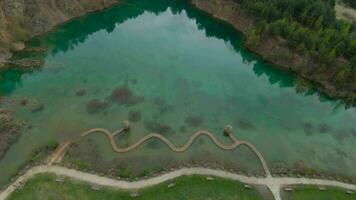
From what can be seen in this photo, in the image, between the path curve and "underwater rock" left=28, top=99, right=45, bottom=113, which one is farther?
"underwater rock" left=28, top=99, right=45, bottom=113

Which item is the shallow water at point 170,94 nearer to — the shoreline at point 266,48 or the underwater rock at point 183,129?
the underwater rock at point 183,129

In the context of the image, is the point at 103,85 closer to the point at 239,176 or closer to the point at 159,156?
the point at 159,156

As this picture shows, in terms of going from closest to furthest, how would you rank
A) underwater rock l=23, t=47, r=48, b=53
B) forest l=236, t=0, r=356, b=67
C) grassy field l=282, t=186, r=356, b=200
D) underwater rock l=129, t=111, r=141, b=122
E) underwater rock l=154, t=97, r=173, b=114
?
grassy field l=282, t=186, r=356, b=200, underwater rock l=129, t=111, r=141, b=122, underwater rock l=154, t=97, r=173, b=114, forest l=236, t=0, r=356, b=67, underwater rock l=23, t=47, r=48, b=53

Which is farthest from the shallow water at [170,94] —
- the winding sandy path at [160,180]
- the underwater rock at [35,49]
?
the winding sandy path at [160,180]

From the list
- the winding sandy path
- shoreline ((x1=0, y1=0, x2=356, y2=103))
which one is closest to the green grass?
the winding sandy path

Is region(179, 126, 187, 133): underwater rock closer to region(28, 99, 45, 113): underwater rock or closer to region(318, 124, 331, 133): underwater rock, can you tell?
region(28, 99, 45, 113): underwater rock

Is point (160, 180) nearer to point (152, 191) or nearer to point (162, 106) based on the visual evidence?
point (152, 191)
